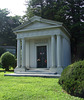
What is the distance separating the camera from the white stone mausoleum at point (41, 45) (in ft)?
42.7

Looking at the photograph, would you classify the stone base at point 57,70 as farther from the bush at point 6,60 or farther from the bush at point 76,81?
the bush at point 6,60

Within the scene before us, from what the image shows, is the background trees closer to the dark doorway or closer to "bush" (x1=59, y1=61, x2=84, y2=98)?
the dark doorway

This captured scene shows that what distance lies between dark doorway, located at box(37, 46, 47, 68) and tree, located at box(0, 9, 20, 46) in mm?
22871

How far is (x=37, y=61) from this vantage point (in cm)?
1553

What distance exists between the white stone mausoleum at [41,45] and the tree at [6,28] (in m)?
22.5

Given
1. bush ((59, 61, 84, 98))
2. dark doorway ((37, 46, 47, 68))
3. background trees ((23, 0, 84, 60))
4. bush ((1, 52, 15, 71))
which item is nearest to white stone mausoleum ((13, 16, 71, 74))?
dark doorway ((37, 46, 47, 68))

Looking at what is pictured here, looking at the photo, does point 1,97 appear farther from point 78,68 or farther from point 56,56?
point 56,56

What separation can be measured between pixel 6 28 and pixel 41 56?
86.5 feet

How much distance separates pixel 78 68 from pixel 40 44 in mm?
9750

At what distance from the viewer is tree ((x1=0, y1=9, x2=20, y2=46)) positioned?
124 feet

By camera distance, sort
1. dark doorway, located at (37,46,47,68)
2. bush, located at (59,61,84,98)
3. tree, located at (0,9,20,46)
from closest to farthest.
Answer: bush, located at (59,61,84,98)
dark doorway, located at (37,46,47,68)
tree, located at (0,9,20,46)

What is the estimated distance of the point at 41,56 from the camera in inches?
607

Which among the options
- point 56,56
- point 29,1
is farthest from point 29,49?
point 29,1

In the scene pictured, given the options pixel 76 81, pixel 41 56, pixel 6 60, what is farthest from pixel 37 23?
pixel 76 81
